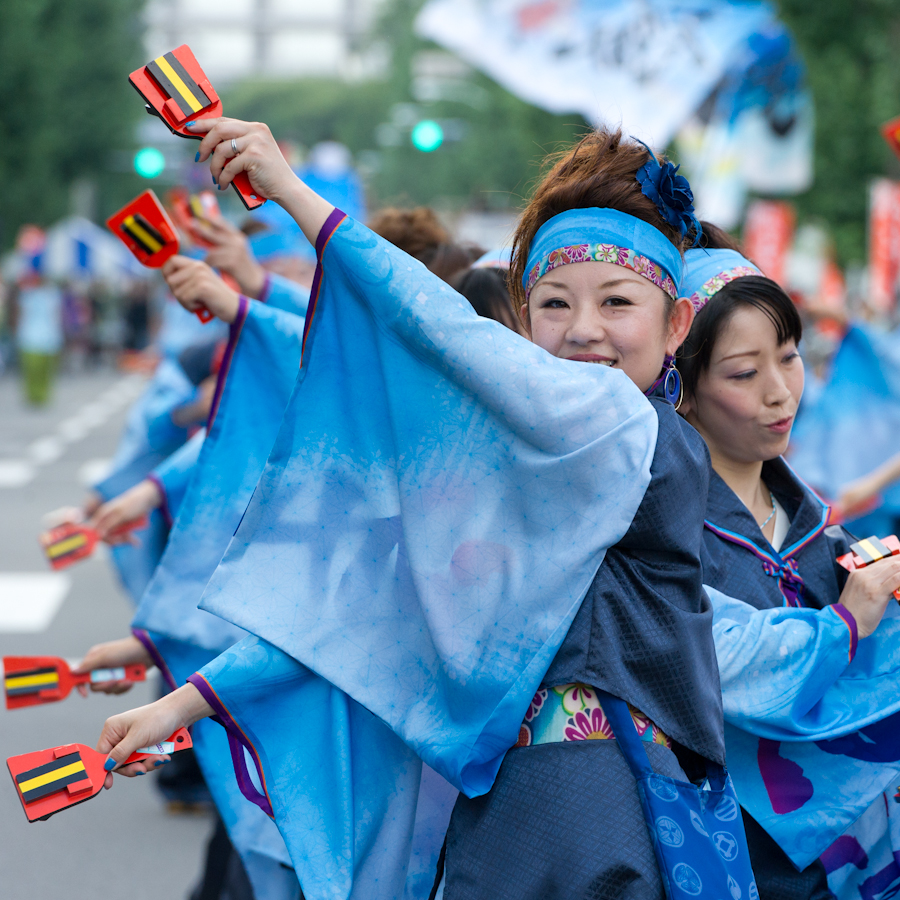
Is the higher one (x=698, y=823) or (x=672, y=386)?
(x=672, y=386)

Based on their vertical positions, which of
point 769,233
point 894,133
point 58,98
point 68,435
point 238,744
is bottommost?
point 769,233

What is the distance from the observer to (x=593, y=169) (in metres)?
1.86

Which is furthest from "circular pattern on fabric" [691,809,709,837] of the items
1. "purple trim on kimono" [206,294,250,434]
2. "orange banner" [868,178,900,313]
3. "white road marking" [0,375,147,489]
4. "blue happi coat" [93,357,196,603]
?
"orange banner" [868,178,900,313]

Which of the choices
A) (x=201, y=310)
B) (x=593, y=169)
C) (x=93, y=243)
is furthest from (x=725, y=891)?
(x=93, y=243)

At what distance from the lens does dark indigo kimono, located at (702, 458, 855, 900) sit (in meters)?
1.98

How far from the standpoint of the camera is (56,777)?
1.66m

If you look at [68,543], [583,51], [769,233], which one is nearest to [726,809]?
[68,543]

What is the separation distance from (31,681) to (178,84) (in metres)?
1.16

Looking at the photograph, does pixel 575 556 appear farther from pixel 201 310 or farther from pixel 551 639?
pixel 201 310

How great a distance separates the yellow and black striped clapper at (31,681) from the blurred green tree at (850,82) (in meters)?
12.1

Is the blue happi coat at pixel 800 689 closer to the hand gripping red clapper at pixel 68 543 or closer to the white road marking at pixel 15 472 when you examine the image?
the hand gripping red clapper at pixel 68 543

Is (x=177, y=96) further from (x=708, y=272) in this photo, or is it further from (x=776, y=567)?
(x=776, y=567)

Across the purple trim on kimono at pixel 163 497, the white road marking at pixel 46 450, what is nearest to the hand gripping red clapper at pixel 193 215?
the purple trim on kimono at pixel 163 497

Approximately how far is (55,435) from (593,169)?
13.3 m
